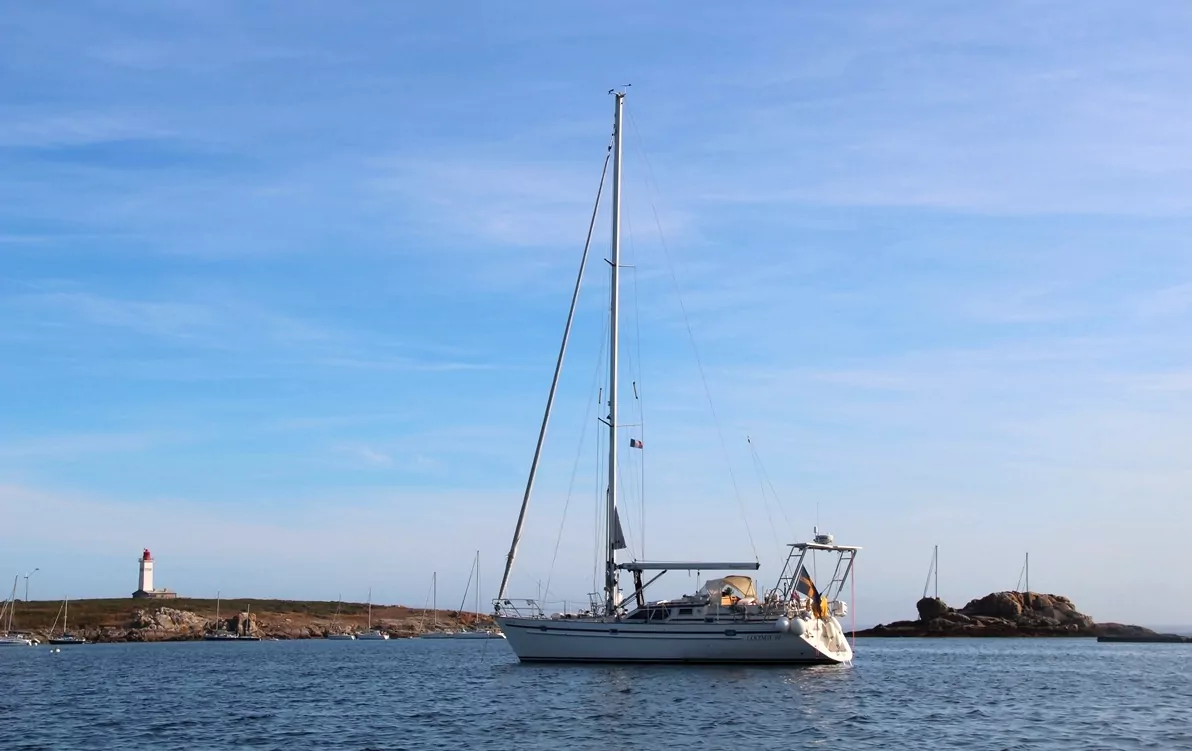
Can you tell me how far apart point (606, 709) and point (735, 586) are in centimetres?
1880

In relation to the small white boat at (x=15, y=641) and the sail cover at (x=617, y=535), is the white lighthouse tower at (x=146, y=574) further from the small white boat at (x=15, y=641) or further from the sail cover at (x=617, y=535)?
the sail cover at (x=617, y=535)

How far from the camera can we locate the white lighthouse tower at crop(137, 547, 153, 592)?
195 meters

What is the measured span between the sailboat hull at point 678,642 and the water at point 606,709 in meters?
0.80

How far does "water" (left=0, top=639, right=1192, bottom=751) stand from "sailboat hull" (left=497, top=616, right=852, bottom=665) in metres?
0.80

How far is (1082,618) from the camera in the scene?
171 m

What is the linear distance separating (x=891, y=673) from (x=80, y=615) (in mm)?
142836

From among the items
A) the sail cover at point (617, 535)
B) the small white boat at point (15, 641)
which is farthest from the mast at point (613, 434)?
the small white boat at point (15, 641)

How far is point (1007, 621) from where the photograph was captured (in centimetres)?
16625

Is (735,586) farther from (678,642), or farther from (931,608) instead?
(931,608)

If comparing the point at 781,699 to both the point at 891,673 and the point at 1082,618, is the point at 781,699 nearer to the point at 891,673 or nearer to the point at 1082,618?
the point at 891,673

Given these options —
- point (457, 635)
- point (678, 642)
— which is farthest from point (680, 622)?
point (457, 635)

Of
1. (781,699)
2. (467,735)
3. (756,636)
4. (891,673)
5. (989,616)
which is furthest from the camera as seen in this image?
(989,616)

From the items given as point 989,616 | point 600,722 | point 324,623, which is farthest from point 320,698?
point 324,623

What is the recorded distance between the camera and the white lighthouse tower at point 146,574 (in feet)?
640
